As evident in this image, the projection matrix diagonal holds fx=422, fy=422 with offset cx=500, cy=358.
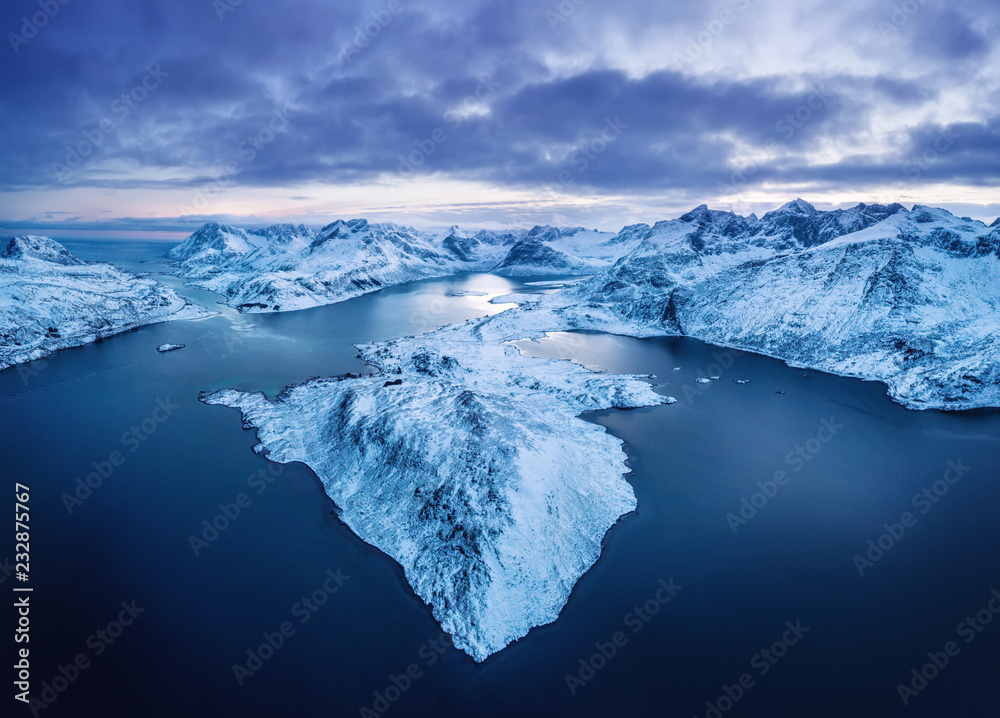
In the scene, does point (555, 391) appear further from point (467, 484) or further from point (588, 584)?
point (588, 584)

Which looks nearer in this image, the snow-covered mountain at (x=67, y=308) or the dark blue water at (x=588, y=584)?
the dark blue water at (x=588, y=584)

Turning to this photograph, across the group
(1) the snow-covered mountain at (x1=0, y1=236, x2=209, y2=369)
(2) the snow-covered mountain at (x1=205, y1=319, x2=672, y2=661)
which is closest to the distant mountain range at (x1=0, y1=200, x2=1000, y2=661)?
(2) the snow-covered mountain at (x1=205, y1=319, x2=672, y2=661)

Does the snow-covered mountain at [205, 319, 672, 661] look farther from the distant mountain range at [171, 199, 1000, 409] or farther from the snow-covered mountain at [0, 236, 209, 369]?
the snow-covered mountain at [0, 236, 209, 369]

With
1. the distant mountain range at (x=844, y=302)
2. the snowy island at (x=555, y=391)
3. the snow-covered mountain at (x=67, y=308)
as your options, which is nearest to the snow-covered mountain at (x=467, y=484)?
the snowy island at (x=555, y=391)

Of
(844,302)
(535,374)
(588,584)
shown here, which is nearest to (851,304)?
(844,302)

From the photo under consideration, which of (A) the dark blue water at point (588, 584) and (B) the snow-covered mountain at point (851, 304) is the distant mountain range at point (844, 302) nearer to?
(B) the snow-covered mountain at point (851, 304)

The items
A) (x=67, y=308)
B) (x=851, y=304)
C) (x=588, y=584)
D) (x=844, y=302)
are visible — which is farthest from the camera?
(x=67, y=308)

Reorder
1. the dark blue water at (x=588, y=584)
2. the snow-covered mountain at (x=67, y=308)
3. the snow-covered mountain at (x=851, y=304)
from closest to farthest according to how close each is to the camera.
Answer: the dark blue water at (x=588, y=584), the snow-covered mountain at (x=851, y=304), the snow-covered mountain at (x=67, y=308)
